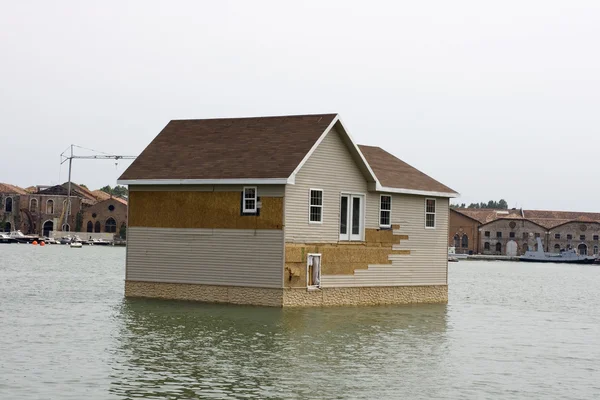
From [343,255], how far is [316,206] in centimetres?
250

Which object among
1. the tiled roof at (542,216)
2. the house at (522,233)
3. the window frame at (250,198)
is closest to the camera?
the window frame at (250,198)

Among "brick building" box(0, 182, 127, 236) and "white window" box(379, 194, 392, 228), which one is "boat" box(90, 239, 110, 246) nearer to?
"brick building" box(0, 182, 127, 236)

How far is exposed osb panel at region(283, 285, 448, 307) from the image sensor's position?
37.2 metres

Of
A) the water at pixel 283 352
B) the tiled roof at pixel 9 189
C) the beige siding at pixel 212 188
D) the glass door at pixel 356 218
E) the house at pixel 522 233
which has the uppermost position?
the tiled roof at pixel 9 189

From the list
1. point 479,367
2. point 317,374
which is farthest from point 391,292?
point 317,374

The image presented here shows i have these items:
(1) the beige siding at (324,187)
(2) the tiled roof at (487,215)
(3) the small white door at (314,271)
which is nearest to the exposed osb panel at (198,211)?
(1) the beige siding at (324,187)

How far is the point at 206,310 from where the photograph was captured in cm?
3606

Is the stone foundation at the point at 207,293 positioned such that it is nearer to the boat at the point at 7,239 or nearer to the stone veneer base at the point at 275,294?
the stone veneer base at the point at 275,294

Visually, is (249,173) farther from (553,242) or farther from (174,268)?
(553,242)

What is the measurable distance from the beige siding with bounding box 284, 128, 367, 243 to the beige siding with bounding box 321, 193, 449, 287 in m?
1.79

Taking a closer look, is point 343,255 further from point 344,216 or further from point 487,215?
point 487,215

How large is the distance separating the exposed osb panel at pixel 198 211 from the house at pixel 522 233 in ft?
447

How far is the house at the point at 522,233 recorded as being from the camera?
17375 cm

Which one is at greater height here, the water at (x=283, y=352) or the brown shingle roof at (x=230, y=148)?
the brown shingle roof at (x=230, y=148)
